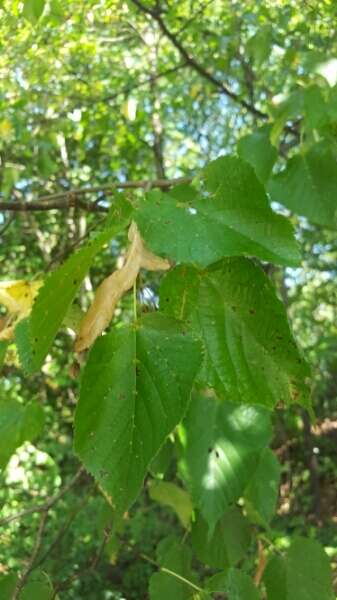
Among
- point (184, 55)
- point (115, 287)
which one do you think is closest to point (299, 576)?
point (115, 287)

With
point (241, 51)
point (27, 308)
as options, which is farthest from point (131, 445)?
point (241, 51)

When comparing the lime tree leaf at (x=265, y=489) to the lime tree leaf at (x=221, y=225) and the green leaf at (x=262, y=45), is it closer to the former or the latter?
the lime tree leaf at (x=221, y=225)

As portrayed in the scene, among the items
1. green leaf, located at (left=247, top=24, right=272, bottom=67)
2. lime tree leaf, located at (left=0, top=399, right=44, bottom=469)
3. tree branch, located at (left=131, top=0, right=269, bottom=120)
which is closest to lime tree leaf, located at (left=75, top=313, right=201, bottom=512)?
lime tree leaf, located at (left=0, top=399, right=44, bottom=469)

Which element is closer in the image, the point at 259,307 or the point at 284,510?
the point at 259,307

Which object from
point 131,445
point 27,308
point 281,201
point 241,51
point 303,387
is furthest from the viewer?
point 241,51

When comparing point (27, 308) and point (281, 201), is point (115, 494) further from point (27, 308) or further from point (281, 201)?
point (281, 201)

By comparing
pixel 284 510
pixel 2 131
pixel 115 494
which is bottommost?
pixel 284 510

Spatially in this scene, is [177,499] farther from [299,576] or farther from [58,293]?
[58,293]
